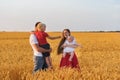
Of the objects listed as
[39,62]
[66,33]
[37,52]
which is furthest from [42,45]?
[66,33]

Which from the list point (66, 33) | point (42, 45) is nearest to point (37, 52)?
point (42, 45)

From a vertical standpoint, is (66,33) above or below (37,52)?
above

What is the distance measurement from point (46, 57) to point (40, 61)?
0.80ft

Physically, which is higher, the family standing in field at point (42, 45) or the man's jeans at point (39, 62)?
the family standing in field at point (42, 45)

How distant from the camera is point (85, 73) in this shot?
898cm

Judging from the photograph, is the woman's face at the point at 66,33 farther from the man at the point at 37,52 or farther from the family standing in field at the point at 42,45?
the man at the point at 37,52

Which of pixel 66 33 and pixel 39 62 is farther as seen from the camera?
pixel 66 33

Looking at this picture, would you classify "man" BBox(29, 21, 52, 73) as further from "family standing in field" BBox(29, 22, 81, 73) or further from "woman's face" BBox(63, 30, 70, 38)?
"woman's face" BBox(63, 30, 70, 38)

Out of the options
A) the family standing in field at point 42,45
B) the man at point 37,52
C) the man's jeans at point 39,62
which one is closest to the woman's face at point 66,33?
the family standing in field at point 42,45

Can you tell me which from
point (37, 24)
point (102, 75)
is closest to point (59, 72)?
point (102, 75)

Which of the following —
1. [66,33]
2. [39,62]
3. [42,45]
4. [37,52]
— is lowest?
[39,62]

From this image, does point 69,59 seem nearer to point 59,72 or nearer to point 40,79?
point 59,72

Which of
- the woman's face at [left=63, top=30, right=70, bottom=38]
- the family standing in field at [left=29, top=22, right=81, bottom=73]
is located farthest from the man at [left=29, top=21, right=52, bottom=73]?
the woman's face at [left=63, top=30, right=70, bottom=38]

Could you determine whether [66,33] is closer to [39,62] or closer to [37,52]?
[37,52]
